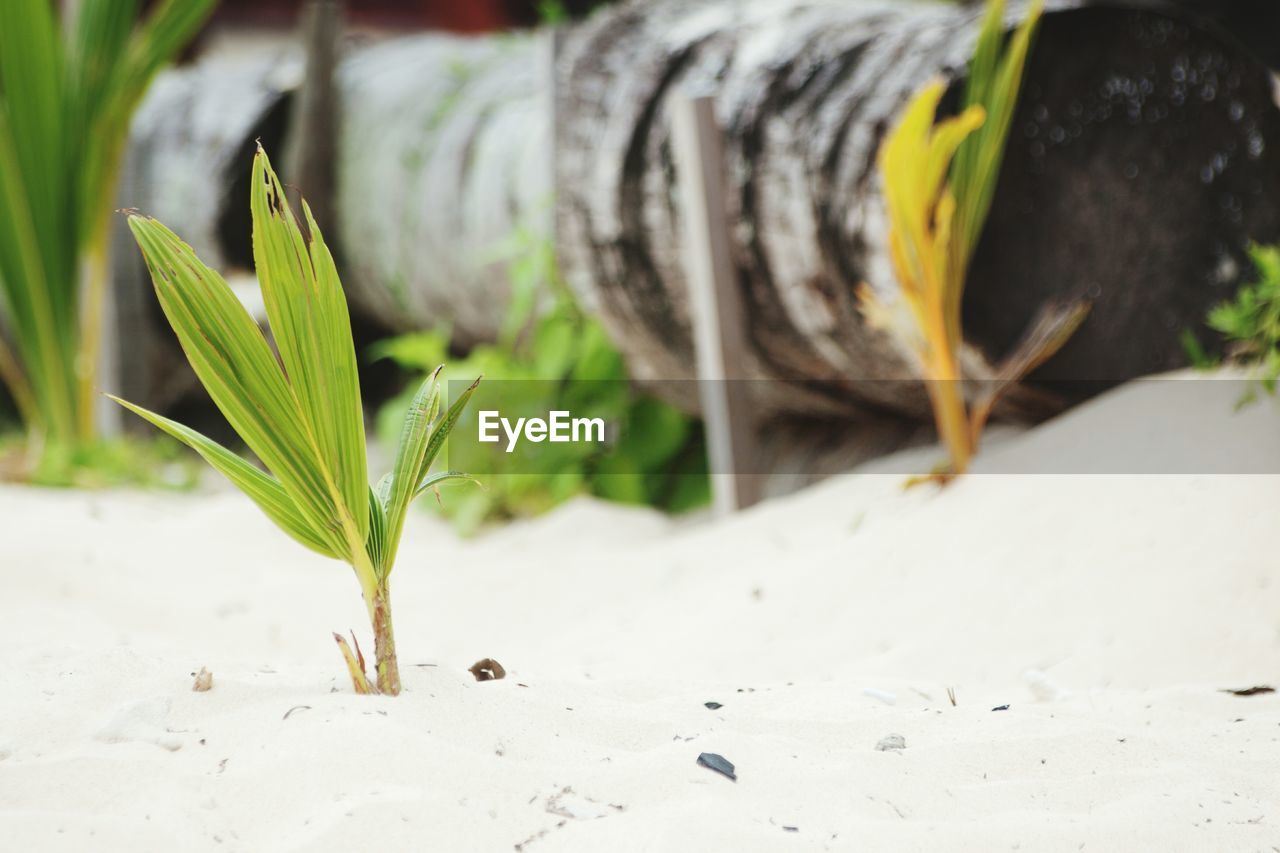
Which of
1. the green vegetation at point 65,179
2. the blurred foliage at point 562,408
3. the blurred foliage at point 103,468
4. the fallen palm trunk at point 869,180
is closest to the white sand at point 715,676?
the fallen palm trunk at point 869,180

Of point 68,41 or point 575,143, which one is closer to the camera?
point 575,143

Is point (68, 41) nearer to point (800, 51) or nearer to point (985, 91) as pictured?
point (800, 51)

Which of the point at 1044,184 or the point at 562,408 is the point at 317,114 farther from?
the point at 1044,184

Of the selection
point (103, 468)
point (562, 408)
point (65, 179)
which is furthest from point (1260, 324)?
point (65, 179)

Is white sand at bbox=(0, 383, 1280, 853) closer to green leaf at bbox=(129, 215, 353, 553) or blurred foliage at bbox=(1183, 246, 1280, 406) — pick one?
blurred foliage at bbox=(1183, 246, 1280, 406)

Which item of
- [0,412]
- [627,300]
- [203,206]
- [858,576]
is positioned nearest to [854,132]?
[627,300]

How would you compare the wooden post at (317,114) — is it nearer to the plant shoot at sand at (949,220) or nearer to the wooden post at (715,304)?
the wooden post at (715,304)

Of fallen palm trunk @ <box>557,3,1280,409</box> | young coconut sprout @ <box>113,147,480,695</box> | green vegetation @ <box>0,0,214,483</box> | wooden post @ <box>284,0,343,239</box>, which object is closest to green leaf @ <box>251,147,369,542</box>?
young coconut sprout @ <box>113,147,480,695</box>

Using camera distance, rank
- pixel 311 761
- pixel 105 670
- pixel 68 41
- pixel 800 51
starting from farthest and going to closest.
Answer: pixel 68 41, pixel 800 51, pixel 105 670, pixel 311 761
